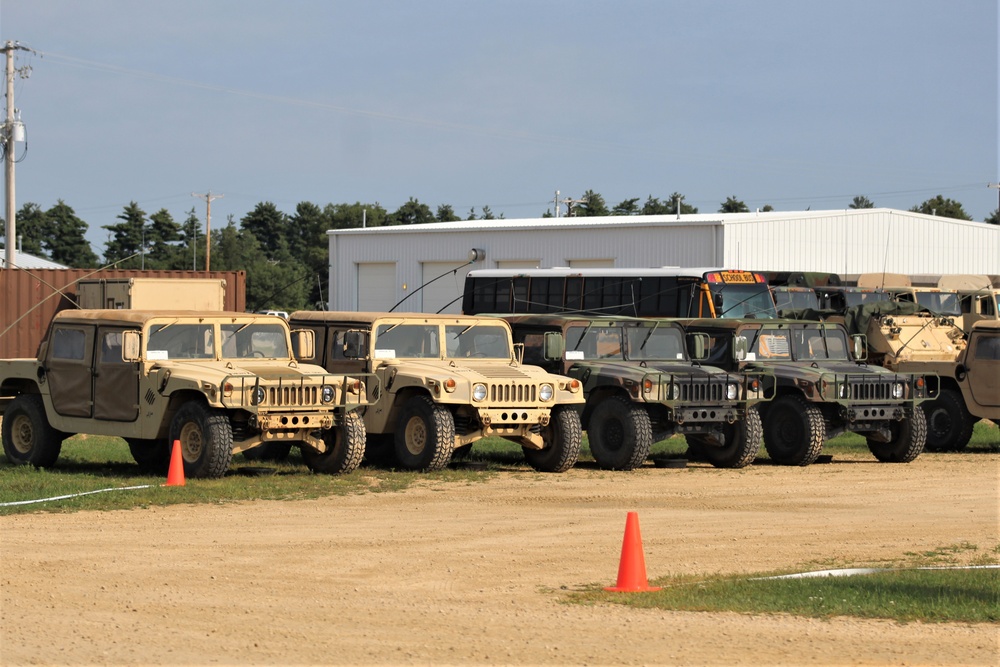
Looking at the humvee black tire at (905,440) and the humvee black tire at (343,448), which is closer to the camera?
the humvee black tire at (343,448)

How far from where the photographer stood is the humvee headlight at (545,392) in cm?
1686

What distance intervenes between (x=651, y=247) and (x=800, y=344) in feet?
80.9

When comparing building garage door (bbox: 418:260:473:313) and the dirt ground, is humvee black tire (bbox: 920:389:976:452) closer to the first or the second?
the dirt ground

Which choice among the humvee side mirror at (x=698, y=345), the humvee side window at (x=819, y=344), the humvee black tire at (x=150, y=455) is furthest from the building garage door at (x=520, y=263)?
the humvee black tire at (x=150, y=455)

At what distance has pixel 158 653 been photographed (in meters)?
7.66

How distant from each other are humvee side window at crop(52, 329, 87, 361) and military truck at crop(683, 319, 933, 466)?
820 cm

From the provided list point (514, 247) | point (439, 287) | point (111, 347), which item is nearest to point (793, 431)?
point (111, 347)

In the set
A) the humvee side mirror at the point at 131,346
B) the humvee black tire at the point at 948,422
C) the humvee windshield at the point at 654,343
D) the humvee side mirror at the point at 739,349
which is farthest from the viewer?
the humvee black tire at the point at 948,422

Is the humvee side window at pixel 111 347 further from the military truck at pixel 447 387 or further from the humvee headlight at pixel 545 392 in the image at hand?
the humvee headlight at pixel 545 392

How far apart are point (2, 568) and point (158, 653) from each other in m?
2.97

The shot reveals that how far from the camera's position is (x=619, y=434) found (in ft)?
59.1

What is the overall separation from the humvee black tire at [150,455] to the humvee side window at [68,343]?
1.18 meters

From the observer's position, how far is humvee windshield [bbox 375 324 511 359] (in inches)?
695

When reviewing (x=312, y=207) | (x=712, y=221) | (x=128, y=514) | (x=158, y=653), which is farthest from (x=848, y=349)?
(x=312, y=207)
